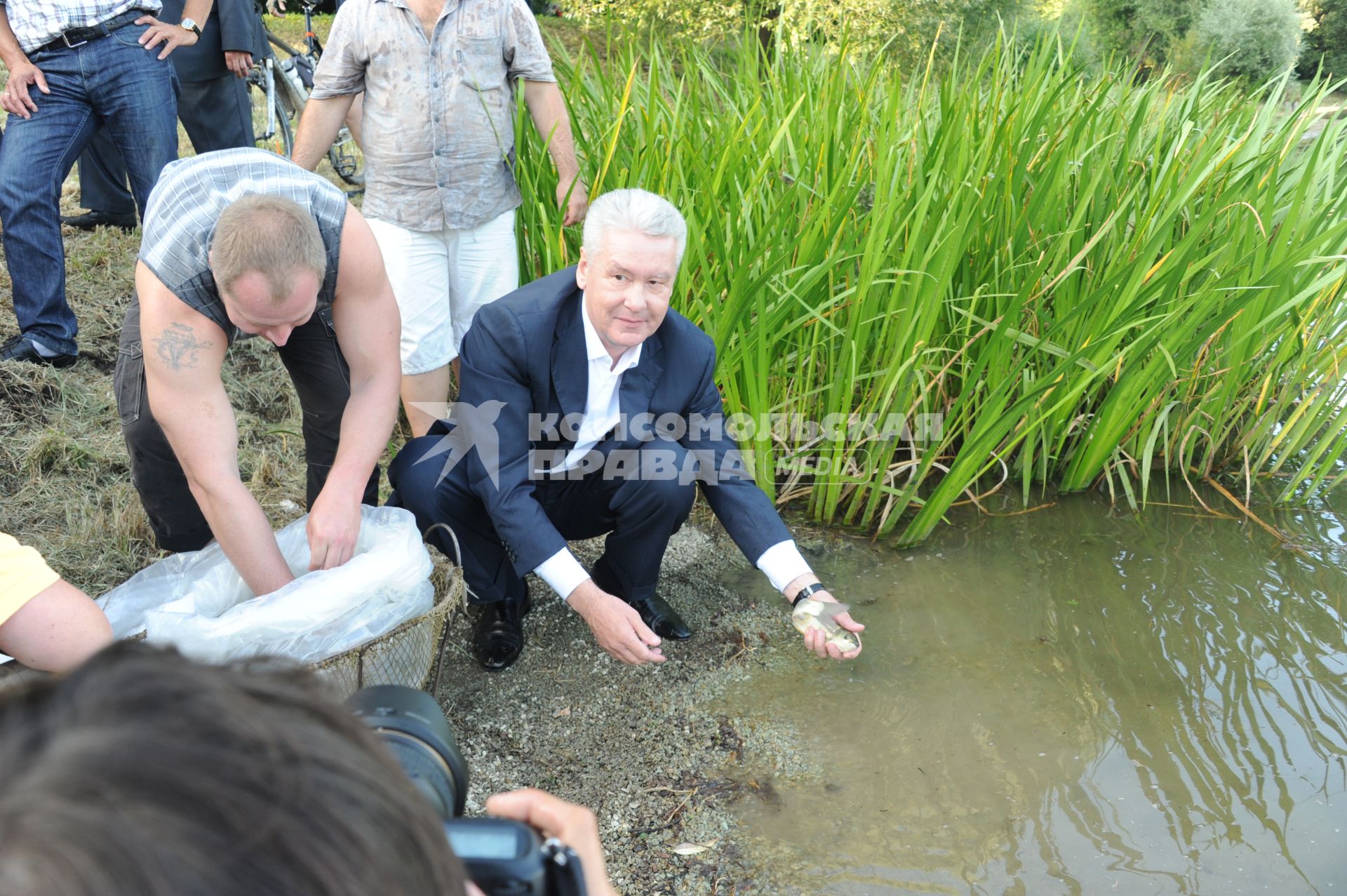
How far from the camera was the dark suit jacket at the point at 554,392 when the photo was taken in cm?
198

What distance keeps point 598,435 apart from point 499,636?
1.64 ft

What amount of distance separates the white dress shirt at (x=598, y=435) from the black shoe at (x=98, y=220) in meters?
2.65

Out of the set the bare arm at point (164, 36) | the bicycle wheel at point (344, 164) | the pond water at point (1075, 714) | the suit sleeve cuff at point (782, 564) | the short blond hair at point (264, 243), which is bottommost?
the bicycle wheel at point (344, 164)

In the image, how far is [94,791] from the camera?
15.2 inches

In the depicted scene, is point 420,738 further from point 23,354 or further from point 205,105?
point 205,105

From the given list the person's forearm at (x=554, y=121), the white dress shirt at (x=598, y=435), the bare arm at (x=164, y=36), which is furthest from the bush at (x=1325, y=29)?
the white dress shirt at (x=598, y=435)

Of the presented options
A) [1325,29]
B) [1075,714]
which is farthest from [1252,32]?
[1075,714]

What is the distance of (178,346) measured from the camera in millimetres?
1727

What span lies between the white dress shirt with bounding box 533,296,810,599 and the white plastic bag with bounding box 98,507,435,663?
25 centimetres

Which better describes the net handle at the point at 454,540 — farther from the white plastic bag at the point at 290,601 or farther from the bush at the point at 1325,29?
the bush at the point at 1325,29

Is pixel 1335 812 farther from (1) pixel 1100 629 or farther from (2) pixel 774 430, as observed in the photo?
(2) pixel 774 430

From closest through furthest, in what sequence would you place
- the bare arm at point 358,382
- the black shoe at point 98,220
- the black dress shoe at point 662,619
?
1. the bare arm at point 358,382
2. the black dress shoe at point 662,619
3. the black shoe at point 98,220

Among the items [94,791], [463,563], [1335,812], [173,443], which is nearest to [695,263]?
[463,563]

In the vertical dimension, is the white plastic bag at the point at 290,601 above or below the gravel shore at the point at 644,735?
above
